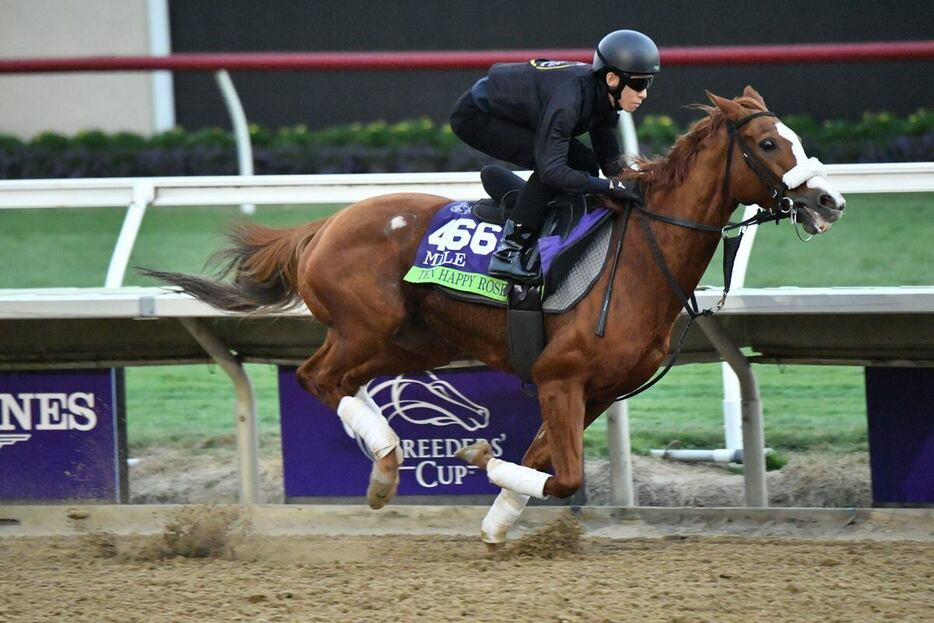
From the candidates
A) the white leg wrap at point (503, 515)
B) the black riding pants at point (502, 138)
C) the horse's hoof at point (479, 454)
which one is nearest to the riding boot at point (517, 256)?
the black riding pants at point (502, 138)

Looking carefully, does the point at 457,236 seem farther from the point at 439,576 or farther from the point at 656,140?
the point at 656,140

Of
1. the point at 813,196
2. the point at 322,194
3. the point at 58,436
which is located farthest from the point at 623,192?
the point at 58,436

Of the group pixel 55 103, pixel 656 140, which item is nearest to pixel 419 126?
pixel 656 140

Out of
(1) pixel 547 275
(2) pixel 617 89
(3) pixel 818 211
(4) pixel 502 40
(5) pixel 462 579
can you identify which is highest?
(4) pixel 502 40

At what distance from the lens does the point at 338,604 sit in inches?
157

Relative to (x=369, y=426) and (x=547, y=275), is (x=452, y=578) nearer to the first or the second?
(x=369, y=426)

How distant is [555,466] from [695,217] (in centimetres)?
100

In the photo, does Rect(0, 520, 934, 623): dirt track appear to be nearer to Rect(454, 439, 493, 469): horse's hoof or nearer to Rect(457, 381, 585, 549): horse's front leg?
Rect(457, 381, 585, 549): horse's front leg

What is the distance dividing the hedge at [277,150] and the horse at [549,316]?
342cm

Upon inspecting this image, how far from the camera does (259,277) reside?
17.5ft

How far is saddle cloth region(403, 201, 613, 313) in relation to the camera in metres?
4.68

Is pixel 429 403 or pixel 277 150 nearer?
pixel 429 403

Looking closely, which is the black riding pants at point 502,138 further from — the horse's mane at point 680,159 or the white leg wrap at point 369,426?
the white leg wrap at point 369,426

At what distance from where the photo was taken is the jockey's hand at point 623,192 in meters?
4.65
